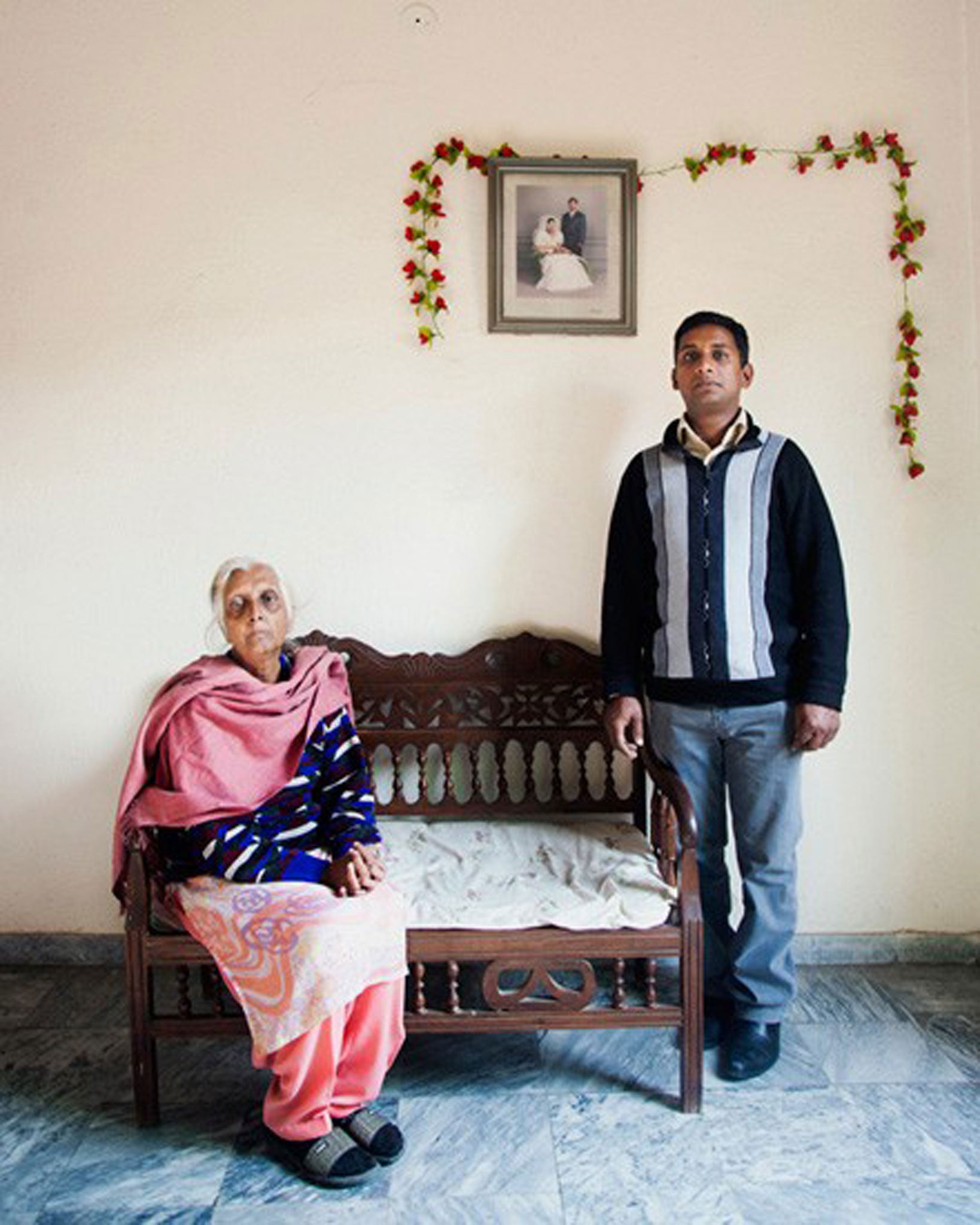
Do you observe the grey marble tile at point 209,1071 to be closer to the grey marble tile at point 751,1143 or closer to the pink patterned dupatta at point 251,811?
the pink patterned dupatta at point 251,811

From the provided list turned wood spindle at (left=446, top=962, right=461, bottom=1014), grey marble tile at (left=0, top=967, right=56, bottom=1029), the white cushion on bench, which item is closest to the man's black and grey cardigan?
the white cushion on bench

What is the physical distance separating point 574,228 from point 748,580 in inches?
41.8

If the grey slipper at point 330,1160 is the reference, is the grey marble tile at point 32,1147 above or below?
below

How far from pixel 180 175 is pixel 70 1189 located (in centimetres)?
232

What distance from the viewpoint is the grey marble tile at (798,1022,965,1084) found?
7.25 ft

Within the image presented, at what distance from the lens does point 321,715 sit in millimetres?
2188

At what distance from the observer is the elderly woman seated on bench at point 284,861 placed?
6.16ft

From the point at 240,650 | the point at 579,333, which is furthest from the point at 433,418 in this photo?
the point at 240,650

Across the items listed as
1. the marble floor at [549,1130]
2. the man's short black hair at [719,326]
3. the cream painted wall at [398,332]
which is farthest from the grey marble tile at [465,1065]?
the man's short black hair at [719,326]

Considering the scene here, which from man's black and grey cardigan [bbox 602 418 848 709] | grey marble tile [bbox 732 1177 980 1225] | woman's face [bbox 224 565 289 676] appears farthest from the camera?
man's black and grey cardigan [bbox 602 418 848 709]

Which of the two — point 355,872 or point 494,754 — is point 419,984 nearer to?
point 355,872

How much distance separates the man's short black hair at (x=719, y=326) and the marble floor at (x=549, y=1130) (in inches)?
63.0

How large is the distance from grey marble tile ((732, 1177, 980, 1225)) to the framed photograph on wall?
1969 mm

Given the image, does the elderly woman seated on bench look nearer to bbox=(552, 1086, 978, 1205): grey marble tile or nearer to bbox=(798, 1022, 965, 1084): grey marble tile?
bbox=(552, 1086, 978, 1205): grey marble tile
